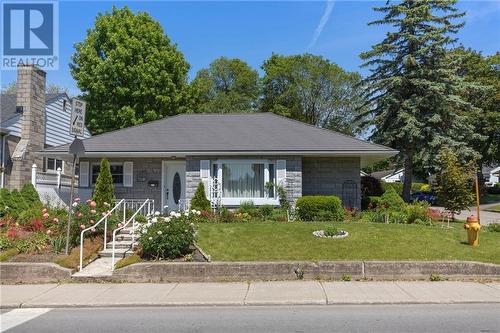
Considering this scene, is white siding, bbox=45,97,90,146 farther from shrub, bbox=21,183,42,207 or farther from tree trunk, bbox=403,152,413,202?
tree trunk, bbox=403,152,413,202

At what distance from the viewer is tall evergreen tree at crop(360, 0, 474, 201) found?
2972 centimetres

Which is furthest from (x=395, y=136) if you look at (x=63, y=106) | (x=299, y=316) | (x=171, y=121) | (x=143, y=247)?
(x=299, y=316)

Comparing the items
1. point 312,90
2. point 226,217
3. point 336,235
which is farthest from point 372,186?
point 312,90

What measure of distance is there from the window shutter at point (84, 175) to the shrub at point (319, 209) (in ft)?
29.0

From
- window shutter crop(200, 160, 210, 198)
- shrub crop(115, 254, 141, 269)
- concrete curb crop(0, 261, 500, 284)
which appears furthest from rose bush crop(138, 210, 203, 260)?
window shutter crop(200, 160, 210, 198)

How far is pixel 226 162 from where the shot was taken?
59.7 feet

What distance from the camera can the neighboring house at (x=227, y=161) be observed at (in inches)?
707

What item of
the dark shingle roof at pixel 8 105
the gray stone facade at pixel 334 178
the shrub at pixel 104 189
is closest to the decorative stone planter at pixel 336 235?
the gray stone facade at pixel 334 178

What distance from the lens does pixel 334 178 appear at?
62.4 ft

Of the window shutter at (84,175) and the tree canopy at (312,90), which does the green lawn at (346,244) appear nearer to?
the window shutter at (84,175)

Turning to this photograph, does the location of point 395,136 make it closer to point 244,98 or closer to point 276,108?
point 276,108

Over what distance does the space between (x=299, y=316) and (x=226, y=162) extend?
36.2 ft

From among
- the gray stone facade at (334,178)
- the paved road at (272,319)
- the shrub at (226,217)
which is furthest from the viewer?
the gray stone facade at (334,178)

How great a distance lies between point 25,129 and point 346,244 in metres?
16.0
